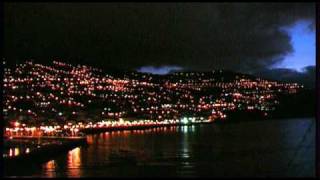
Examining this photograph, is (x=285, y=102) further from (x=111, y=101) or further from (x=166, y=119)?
(x=111, y=101)

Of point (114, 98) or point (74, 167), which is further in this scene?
point (114, 98)

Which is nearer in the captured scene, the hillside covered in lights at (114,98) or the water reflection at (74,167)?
the water reflection at (74,167)

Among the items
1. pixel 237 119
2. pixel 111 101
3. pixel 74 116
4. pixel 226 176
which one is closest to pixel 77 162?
pixel 226 176

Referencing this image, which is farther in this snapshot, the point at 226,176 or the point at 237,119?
the point at 237,119

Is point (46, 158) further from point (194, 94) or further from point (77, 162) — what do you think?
point (194, 94)

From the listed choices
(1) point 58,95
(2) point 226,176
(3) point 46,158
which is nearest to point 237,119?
(1) point 58,95

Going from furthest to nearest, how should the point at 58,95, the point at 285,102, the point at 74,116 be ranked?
1. the point at 285,102
2. the point at 58,95
3. the point at 74,116

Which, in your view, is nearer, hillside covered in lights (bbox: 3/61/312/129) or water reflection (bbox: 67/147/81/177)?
water reflection (bbox: 67/147/81/177)

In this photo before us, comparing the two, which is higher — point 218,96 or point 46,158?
point 218,96

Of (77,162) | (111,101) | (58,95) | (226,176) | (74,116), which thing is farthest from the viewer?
(111,101)
